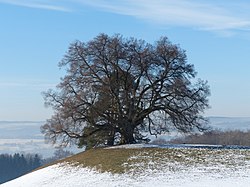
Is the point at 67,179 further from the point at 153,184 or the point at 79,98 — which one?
the point at 79,98

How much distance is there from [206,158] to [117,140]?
11.2 meters

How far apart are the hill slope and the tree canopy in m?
4.52

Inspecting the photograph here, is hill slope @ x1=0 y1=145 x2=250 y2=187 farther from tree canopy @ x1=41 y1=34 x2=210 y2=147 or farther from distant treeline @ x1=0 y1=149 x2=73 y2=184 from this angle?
distant treeline @ x1=0 y1=149 x2=73 y2=184

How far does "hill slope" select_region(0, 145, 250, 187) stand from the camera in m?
26.4

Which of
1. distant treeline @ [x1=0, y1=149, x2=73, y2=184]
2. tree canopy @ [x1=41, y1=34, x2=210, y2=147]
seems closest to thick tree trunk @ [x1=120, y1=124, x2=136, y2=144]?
tree canopy @ [x1=41, y1=34, x2=210, y2=147]

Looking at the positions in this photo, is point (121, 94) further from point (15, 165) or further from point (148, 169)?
point (15, 165)

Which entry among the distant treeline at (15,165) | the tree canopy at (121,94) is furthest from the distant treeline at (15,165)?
the tree canopy at (121,94)

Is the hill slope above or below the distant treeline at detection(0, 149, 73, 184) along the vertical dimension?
above

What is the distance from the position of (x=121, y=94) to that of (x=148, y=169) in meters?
11.7

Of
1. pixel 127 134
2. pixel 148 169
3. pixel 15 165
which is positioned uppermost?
pixel 127 134

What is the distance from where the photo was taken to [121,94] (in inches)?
1558

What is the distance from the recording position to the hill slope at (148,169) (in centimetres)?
2642

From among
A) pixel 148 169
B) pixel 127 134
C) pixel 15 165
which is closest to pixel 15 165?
pixel 15 165

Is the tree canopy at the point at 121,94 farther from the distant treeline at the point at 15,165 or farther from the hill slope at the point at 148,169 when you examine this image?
the distant treeline at the point at 15,165
